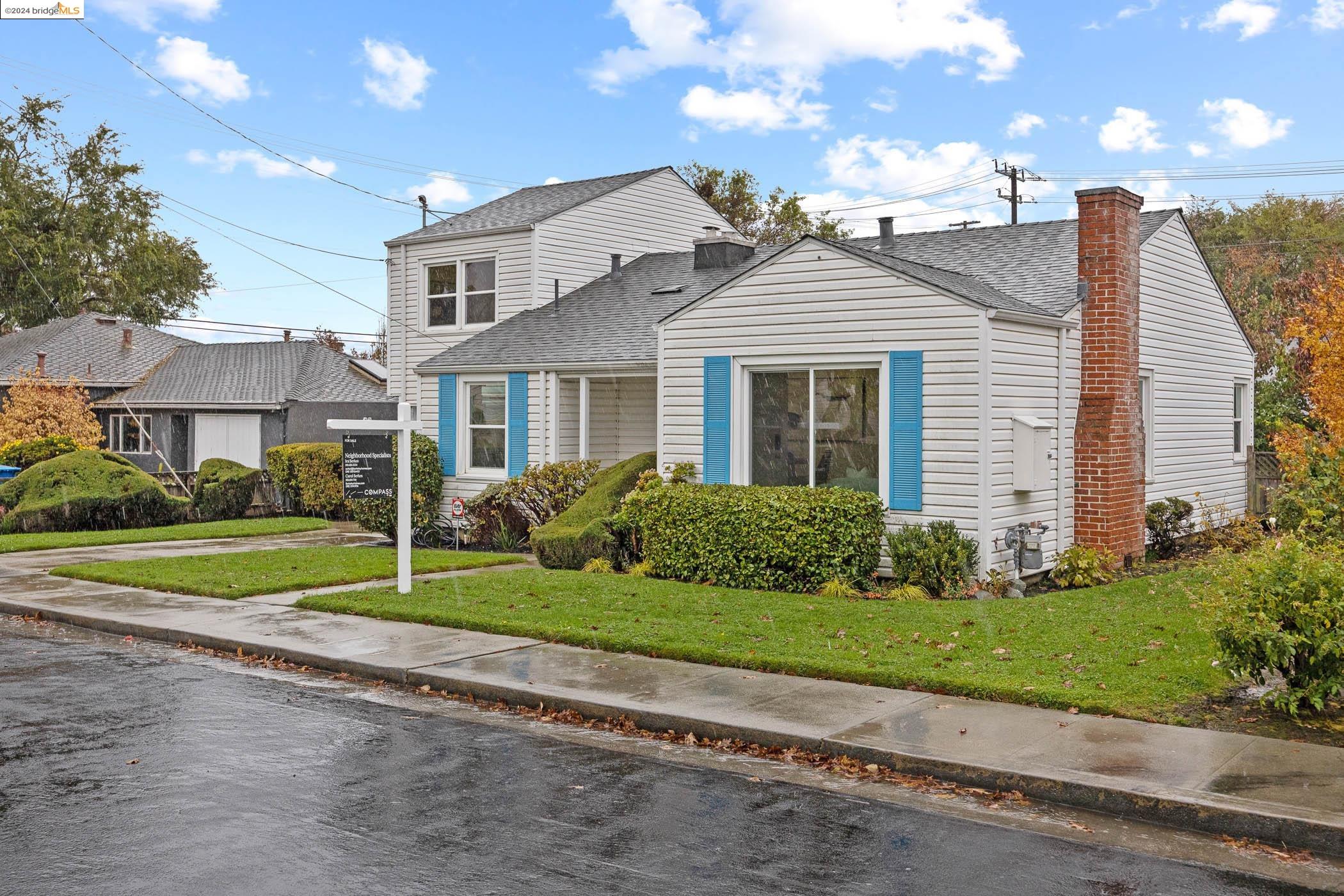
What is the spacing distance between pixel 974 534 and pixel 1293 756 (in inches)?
251

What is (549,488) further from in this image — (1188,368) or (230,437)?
(230,437)

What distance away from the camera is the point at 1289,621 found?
7758mm

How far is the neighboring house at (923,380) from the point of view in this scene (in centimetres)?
1360

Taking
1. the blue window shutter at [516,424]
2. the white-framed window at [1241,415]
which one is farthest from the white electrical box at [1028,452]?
the white-framed window at [1241,415]

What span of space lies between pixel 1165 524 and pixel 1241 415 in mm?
5515

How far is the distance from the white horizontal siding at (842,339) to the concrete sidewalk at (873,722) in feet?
16.5

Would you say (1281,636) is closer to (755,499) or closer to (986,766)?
(986,766)

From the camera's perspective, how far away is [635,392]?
20.4 meters

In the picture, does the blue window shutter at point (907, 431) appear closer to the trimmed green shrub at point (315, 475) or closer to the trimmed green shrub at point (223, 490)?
the trimmed green shrub at point (315, 475)

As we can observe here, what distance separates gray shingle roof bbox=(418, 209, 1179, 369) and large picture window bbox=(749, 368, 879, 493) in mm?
1507

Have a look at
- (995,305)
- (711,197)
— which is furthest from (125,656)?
(711,197)

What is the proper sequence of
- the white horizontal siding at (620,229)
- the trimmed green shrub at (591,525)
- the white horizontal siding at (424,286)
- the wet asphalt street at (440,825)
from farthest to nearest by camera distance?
the white horizontal siding at (620,229), the white horizontal siding at (424,286), the trimmed green shrub at (591,525), the wet asphalt street at (440,825)

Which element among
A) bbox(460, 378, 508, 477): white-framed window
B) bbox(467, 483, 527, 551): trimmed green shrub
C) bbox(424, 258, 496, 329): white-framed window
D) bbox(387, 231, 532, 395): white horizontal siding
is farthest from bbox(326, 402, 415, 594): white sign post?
bbox(424, 258, 496, 329): white-framed window

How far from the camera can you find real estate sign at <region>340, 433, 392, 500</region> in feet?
44.2
